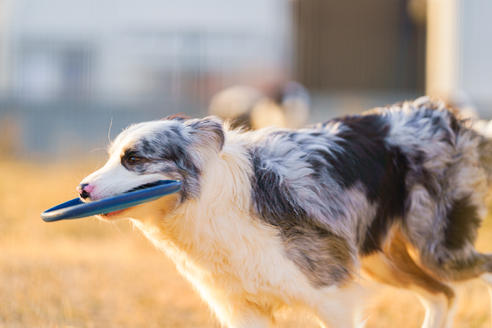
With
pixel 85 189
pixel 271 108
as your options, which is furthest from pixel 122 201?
pixel 271 108

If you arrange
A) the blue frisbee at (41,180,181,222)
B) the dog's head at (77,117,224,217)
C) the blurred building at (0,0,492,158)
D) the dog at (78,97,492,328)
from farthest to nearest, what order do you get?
the blurred building at (0,0,492,158), the dog at (78,97,492,328), the dog's head at (77,117,224,217), the blue frisbee at (41,180,181,222)

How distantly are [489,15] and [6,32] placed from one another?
11562 millimetres

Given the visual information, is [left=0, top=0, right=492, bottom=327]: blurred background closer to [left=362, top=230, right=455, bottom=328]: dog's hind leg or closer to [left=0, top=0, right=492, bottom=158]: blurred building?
[left=0, top=0, right=492, bottom=158]: blurred building

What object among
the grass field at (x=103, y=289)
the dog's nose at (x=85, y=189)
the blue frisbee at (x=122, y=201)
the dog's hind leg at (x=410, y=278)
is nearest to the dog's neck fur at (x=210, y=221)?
the blue frisbee at (x=122, y=201)

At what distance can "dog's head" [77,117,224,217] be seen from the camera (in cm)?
301

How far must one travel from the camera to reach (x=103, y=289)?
17.6 ft

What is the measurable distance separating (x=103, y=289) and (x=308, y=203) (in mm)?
2640

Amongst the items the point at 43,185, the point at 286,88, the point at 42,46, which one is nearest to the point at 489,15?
the point at 286,88

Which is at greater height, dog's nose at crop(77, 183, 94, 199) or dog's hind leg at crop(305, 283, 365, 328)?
dog's nose at crop(77, 183, 94, 199)

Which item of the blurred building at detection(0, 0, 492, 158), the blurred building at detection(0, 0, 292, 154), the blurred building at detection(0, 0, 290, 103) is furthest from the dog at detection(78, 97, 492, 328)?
the blurred building at detection(0, 0, 290, 103)

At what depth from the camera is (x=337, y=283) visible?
3377mm

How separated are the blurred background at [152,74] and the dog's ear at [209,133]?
2.42m

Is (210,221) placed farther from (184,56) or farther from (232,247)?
(184,56)

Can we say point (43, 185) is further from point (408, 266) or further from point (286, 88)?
point (408, 266)
